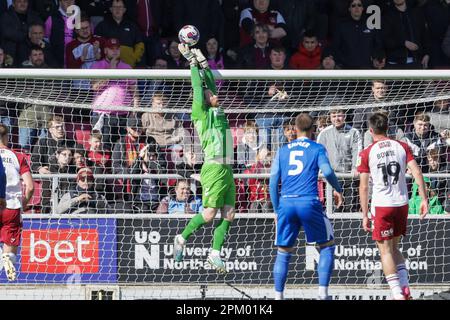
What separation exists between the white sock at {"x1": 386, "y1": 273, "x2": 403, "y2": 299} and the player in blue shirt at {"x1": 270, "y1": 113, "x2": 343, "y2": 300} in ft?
1.96

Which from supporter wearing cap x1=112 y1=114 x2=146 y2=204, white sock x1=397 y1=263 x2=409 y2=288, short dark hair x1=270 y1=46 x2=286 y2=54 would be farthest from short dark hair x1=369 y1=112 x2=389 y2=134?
short dark hair x1=270 y1=46 x2=286 y2=54

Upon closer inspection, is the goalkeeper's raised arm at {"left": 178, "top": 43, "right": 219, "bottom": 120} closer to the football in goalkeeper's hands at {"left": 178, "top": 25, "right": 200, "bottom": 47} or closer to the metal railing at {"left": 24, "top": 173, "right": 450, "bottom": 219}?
the football in goalkeeper's hands at {"left": 178, "top": 25, "right": 200, "bottom": 47}

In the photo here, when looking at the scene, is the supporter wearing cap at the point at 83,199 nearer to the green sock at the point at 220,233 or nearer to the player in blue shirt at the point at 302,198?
the green sock at the point at 220,233

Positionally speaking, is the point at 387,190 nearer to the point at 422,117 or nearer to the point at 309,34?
the point at 422,117

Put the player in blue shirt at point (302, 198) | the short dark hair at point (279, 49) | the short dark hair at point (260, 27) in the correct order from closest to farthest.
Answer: the player in blue shirt at point (302, 198) → the short dark hair at point (279, 49) → the short dark hair at point (260, 27)

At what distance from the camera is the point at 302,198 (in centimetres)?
1262

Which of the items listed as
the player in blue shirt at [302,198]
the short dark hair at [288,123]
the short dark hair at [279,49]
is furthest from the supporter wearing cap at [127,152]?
the player in blue shirt at [302,198]

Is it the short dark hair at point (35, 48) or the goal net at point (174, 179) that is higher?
the short dark hair at point (35, 48)

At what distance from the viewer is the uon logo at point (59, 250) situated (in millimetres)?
14812

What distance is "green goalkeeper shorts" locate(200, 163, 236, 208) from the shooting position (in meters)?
14.1

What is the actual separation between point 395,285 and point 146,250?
10.9 feet

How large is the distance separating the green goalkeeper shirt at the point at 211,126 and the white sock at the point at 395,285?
7.81 ft

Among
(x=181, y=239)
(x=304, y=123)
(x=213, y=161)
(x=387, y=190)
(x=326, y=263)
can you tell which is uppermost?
(x=304, y=123)

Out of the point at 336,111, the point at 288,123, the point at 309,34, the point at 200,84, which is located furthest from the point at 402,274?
the point at 309,34
